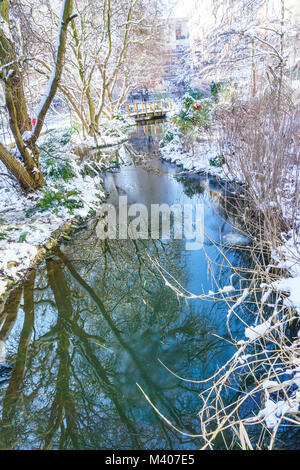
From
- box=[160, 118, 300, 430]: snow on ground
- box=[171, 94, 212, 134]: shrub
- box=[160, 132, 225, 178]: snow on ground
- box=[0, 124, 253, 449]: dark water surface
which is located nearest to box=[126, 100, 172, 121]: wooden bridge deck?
box=[160, 118, 300, 430]: snow on ground

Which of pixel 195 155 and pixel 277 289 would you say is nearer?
pixel 277 289

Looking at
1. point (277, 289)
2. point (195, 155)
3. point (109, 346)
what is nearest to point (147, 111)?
point (195, 155)

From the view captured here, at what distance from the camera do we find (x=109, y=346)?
118 inches

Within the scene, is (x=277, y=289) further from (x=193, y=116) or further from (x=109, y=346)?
(x=193, y=116)

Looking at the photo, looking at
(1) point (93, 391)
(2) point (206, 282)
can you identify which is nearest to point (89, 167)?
(2) point (206, 282)

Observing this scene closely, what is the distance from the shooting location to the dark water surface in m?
2.23

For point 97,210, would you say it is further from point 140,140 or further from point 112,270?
point 140,140

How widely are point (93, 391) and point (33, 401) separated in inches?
20.1

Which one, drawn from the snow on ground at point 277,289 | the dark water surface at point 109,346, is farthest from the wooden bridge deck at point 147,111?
the dark water surface at point 109,346

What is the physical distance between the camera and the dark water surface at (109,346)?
2.23 m

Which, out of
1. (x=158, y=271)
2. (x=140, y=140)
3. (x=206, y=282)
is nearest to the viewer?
A: (x=206, y=282)

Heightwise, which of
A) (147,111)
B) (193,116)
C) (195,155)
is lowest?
(195,155)
